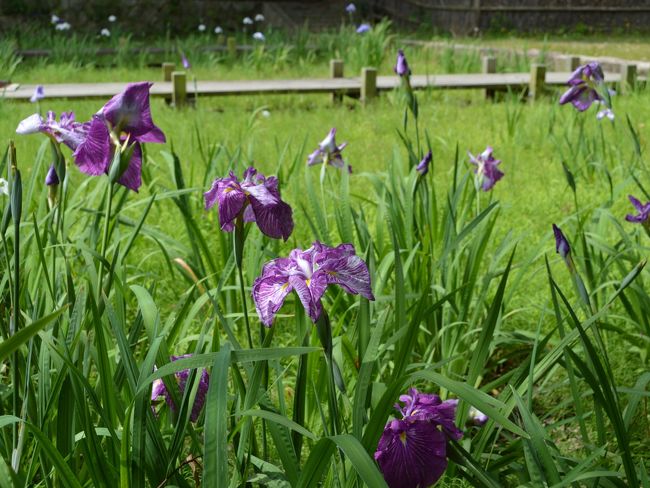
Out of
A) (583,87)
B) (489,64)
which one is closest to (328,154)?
(583,87)

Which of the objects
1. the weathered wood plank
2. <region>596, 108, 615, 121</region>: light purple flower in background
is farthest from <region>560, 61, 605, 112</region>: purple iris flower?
the weathered wood plank

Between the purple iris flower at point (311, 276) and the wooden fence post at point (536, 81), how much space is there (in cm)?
614

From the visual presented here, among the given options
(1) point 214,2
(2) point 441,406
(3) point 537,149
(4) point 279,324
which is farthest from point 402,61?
(1) point 214,2

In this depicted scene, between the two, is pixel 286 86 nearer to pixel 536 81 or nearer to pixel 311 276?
pixel 536 81

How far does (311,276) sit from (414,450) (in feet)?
0.95

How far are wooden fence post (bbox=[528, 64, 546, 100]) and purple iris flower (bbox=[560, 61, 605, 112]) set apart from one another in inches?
190

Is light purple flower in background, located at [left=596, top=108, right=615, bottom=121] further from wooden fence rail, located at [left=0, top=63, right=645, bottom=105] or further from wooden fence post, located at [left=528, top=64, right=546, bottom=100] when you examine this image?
wooden fence post, located at [left=528, top=64, right=546, bottom=100]

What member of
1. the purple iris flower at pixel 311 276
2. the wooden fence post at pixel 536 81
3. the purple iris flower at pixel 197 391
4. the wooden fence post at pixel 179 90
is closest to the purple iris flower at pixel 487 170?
the purple iris flower at pixel 197 391

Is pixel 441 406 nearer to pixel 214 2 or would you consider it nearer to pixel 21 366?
pixel 21 366

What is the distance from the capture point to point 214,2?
44.4 ft

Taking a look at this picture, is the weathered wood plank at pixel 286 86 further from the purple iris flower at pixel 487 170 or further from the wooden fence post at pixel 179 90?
the purple iris flower at pixel 487 170

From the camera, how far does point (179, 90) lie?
6359 millimetres

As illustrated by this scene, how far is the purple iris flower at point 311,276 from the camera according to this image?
40.4 inches

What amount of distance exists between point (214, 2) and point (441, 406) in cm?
1310
